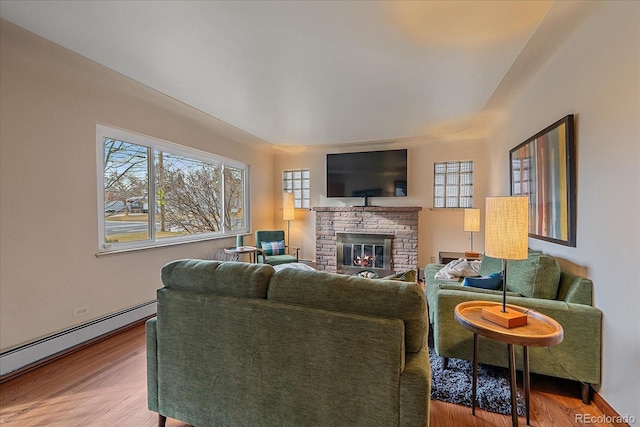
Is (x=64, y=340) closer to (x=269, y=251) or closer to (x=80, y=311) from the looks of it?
(x=80, y=311)

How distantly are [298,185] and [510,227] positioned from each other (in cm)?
503

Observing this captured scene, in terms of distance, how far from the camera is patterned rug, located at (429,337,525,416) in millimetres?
1851

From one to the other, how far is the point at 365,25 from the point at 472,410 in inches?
104

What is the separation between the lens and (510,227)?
1.58 meters

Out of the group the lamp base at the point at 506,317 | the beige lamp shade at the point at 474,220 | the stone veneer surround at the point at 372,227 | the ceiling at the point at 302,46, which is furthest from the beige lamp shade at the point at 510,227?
the stone veneer surround at the point at 372,227

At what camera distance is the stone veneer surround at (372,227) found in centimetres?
524

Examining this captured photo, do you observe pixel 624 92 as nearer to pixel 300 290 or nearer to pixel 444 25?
pixel 444 25

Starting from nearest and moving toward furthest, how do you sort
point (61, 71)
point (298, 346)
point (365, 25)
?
point (298, 346)
point (365, 25)
point (61, 71)

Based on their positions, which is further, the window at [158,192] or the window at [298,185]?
the window at [298,185]

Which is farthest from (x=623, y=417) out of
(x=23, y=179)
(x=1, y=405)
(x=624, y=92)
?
(x=23, y=179)

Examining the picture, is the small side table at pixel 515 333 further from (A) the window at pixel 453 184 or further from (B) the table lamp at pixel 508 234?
(A) the window at pixel 453 184

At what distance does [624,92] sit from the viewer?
1.65 meters

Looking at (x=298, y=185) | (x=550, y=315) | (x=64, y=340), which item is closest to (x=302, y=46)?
A: (x=550, y=315)

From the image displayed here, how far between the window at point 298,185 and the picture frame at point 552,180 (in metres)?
4.01
